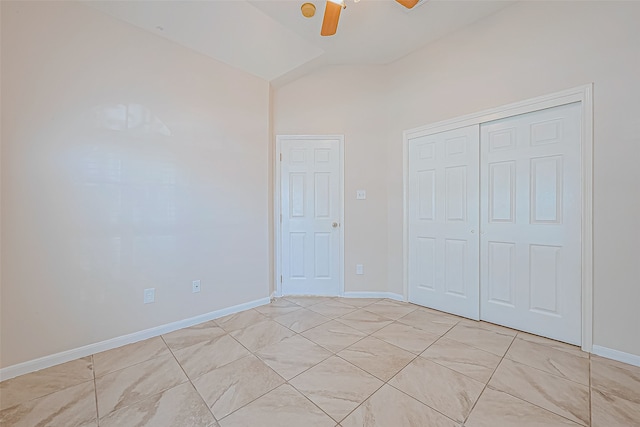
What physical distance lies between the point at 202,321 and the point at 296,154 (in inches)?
84.8

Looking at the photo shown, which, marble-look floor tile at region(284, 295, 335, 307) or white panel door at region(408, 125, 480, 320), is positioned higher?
white panel door at region(408, 125, 480, 320)

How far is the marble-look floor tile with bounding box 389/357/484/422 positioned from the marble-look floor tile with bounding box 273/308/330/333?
0.97 metres

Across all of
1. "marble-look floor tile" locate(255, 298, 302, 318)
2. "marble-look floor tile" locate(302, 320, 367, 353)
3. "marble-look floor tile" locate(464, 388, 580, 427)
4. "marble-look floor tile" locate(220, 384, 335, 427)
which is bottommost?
"marble-look floor tile" locate(255, 298, 302, 318)

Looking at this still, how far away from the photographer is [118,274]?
2096 mm

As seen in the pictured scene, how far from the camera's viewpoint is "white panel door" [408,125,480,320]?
259cm

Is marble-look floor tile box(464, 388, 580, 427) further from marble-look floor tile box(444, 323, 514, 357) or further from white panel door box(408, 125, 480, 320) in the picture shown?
white panel door box(408, 125, 480, 320)

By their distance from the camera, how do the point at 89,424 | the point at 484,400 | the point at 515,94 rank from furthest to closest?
the point at 515,94
the point at 484,400
the point at 89,424

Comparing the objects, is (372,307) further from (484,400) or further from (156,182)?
(156,182)

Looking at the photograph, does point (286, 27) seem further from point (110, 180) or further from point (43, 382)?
point (43, 382)

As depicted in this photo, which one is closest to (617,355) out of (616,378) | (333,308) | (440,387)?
(616,378)

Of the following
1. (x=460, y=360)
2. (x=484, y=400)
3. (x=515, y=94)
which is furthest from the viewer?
(x=515, y=94)

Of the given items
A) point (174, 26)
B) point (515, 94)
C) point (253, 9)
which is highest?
point (253, 9)

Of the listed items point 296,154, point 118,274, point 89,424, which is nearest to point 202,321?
point 118,274

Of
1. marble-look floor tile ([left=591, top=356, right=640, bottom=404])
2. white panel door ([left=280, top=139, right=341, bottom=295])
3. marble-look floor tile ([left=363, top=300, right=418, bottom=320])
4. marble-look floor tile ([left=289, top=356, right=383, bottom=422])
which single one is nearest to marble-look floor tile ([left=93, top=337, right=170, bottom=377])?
marble-look floor tile ([left=289, top=356, right=383, bottom=422])
